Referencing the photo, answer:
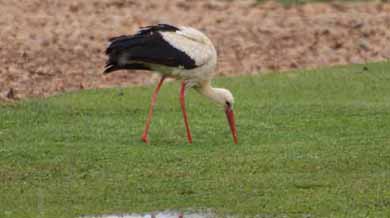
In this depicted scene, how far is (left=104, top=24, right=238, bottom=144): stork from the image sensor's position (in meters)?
12.3

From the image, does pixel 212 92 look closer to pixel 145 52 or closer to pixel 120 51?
pixel 145 52

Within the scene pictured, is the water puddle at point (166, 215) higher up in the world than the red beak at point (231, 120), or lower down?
higher up

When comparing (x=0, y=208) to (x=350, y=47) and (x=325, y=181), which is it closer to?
(x=325, y=181)

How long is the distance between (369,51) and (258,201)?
30.3 ft

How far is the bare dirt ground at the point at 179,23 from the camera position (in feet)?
56.0

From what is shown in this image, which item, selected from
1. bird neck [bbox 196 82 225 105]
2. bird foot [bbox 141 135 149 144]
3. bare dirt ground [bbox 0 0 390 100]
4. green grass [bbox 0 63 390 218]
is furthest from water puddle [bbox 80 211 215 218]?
bare dirt ground [bbox 0 0 390 100]

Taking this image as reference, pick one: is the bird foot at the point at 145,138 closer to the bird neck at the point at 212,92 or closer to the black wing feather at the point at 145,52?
the black wing feather at the point at 145,52

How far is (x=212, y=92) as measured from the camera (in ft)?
43.4

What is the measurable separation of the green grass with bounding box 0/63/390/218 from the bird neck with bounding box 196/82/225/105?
31cm

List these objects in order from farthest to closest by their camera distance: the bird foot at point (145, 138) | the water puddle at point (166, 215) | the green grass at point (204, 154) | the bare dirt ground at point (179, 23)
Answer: the bare dirt ground at point (179, 23)
the bird foot at point (145, 138)
the green grass at point (204, 154)
the water puddle at point (166, 215)

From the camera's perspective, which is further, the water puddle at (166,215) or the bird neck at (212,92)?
the bird neck at (212,92)

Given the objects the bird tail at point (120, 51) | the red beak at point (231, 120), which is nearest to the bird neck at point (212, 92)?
the red beak at point (231, 120)

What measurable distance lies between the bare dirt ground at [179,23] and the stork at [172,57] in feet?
9.08

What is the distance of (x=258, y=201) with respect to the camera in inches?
395
